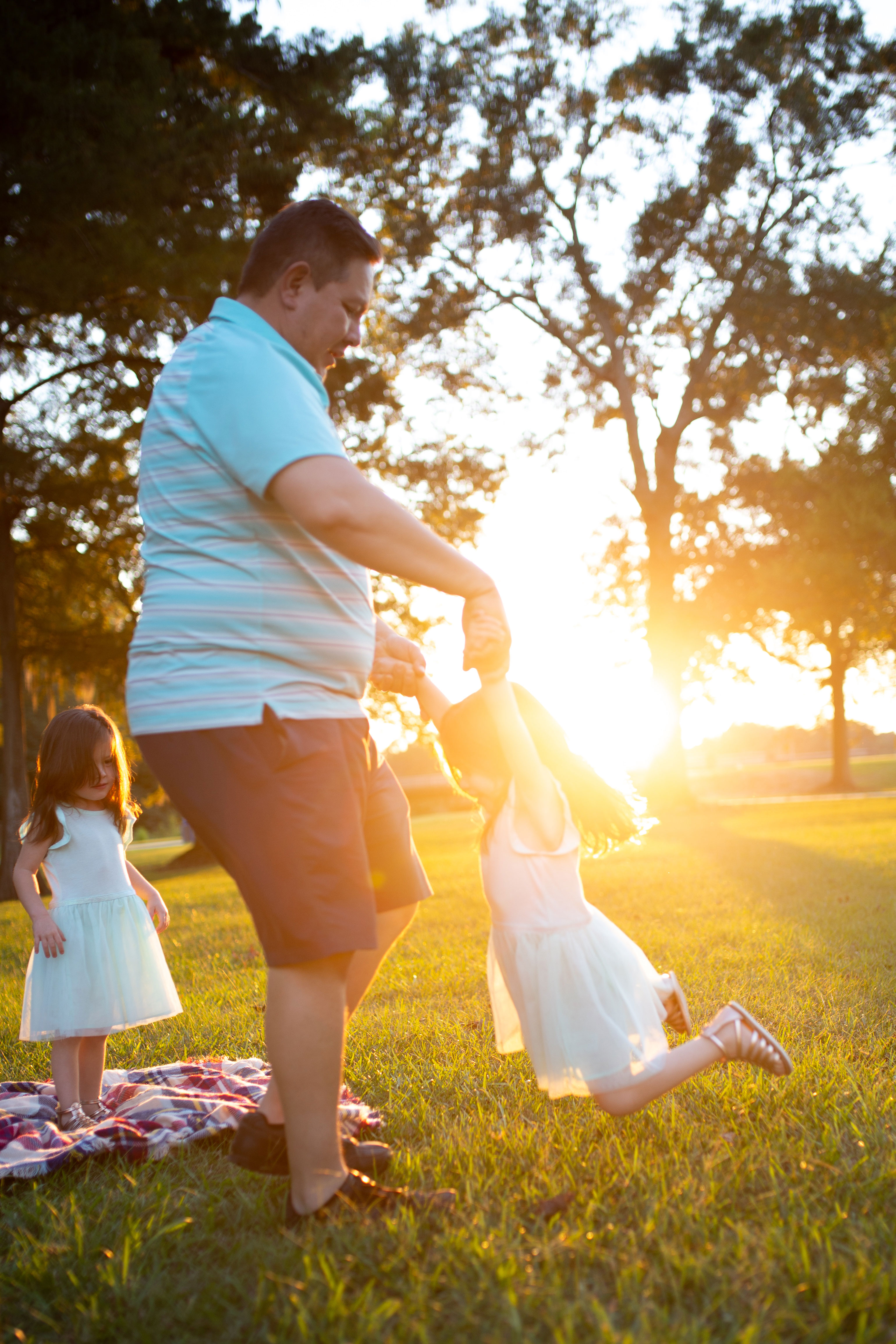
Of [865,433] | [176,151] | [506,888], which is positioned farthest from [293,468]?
[865,433]

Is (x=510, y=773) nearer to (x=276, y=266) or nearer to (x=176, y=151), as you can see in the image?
(x=276, y=266)

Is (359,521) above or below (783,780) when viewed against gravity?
above

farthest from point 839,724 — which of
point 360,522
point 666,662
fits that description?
point 360,522

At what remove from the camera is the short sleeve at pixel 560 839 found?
109 inches

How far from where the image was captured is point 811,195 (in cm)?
1970

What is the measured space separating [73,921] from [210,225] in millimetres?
10138

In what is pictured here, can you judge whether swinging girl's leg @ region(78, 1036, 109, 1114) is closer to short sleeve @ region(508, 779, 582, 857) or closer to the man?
the man

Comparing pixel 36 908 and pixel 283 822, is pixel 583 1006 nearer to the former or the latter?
pixel 283 822

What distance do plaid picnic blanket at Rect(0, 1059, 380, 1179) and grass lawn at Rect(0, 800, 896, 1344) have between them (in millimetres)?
56

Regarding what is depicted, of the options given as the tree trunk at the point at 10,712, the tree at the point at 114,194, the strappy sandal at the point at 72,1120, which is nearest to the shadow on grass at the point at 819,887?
the strappy sandal at the point at 72,1120

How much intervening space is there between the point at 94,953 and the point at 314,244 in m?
2.50

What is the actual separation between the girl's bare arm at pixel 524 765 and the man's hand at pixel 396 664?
35cm

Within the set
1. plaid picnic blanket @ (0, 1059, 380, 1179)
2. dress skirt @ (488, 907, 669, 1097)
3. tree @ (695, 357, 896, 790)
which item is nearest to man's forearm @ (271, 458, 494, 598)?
dress skirt @ (488, 907, 669, 1097)

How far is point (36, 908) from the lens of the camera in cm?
334
